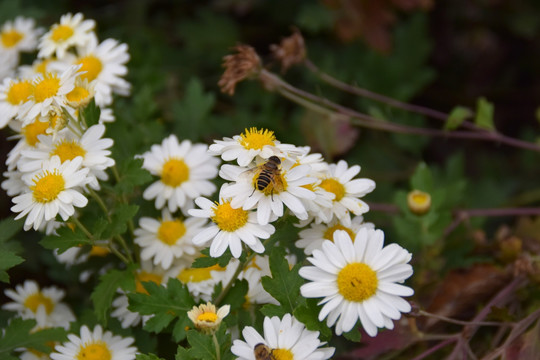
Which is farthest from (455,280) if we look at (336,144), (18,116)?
(18,116)

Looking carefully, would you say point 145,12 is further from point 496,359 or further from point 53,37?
point 496,359

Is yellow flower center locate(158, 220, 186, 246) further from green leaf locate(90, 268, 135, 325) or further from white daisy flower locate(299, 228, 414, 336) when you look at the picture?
white daisy flower locate(299, 228, 414, 336)

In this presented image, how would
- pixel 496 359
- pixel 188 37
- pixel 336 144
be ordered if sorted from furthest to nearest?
pixel 188 37 < pixel 336 144 < pixel 496 359

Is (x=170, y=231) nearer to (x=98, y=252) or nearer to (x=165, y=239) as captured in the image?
(x=165, y=239)

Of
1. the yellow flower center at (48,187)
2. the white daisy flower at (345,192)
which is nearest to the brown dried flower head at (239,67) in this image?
the white daisy flower at (345,192)

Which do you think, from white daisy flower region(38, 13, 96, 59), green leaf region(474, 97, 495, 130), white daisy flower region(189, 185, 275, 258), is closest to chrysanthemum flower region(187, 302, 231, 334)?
white daisy flower region(189, 185, 275, 258)

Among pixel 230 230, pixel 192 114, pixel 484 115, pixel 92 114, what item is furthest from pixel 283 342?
pixel 484 115

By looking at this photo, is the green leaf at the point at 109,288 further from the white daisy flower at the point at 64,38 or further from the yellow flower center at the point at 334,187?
the white daisy flower at the point at 64,38
